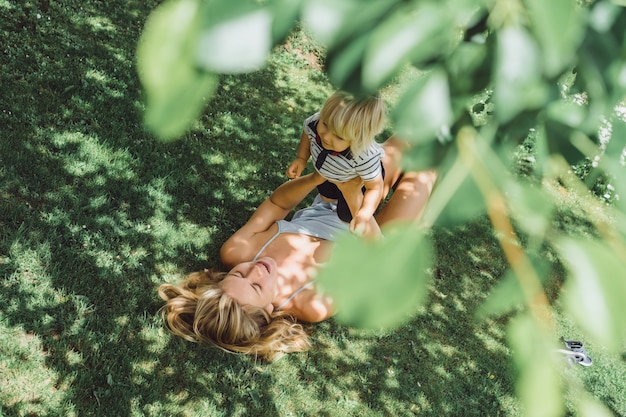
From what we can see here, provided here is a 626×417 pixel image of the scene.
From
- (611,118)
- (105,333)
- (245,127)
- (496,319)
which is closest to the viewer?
(611,118)

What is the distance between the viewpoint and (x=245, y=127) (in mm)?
6129

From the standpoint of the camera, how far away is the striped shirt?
3.89m

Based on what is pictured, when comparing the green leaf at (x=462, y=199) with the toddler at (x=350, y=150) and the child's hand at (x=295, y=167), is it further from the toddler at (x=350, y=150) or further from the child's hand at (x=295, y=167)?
the child's hand at (x=295, y=167)

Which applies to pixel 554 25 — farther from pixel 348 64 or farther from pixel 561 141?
pixel 561 141

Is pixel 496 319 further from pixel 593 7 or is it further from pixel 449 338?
pixel 593 7

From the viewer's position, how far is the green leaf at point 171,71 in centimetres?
38

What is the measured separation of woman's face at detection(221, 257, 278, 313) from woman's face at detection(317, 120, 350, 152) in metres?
1.09

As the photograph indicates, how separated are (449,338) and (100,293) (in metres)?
2.92

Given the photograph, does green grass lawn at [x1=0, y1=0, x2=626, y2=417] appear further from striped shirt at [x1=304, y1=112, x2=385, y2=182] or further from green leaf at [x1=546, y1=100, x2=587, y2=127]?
green leaf at [x1=546, y1=100, x2=587, y2=127]

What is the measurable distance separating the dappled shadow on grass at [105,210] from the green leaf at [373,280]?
10.5 ft

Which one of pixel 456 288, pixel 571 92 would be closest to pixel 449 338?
pixel 456 288

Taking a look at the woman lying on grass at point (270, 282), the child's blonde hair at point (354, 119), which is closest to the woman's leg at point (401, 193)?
the woman lying on grass at point (270, 282)

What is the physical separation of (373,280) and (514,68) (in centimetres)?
24

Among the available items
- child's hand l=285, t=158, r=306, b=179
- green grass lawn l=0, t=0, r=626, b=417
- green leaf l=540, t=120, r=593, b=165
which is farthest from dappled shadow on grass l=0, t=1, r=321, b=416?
green leaf l=540, t=120, r=593, b=165
